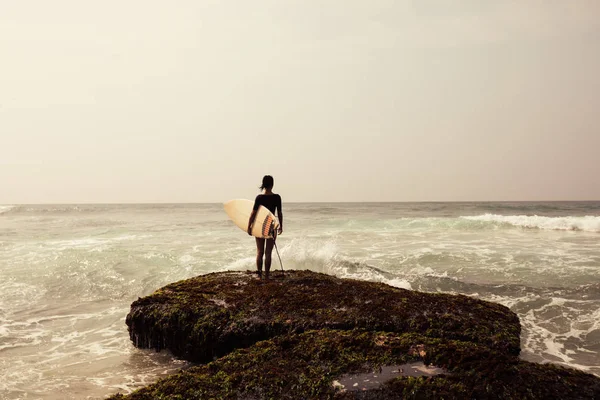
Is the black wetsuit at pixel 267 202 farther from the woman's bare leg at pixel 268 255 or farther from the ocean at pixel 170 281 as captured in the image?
the ocean at pixel 170 281

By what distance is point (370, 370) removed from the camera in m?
3.65

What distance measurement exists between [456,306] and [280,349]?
266 cm

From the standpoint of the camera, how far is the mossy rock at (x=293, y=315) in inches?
197

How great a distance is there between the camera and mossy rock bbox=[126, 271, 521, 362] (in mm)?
4992

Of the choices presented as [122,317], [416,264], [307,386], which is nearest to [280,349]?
[307,386]

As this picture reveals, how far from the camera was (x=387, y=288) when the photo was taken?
6270 millimetres

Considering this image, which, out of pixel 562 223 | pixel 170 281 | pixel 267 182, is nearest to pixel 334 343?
pixel 267 182

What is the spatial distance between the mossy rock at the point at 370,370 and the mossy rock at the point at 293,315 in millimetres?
881

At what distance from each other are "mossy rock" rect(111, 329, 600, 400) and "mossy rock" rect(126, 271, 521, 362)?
88 cm

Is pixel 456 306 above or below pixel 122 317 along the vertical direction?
above

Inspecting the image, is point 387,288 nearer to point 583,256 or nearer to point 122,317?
point 122,317

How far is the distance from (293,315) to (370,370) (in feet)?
5.83

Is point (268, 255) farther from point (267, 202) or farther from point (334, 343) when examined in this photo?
point (334, 343)

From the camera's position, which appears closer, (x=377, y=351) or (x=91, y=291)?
(x=377, y=351)
